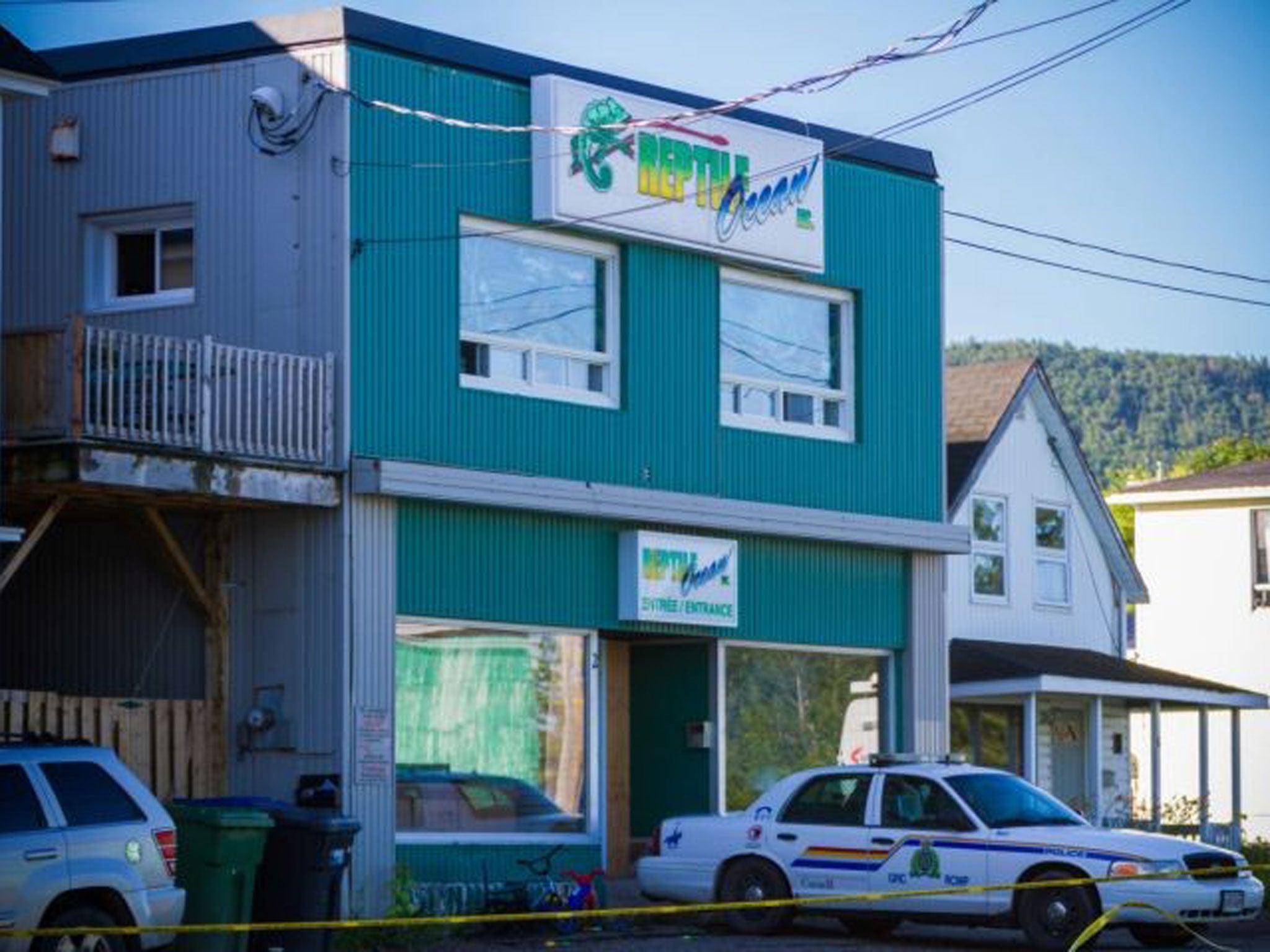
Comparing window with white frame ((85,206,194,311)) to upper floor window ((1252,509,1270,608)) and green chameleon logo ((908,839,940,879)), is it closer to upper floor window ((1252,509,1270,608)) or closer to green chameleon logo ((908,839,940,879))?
green chameleon logo ((908,839,940,879))

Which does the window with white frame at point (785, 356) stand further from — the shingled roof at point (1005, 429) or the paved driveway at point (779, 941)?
the shingled roof at point (1005, 429)

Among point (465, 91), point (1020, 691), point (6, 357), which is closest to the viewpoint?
point (6, 357)

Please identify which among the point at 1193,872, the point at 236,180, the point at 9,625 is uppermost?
the point at 236,180

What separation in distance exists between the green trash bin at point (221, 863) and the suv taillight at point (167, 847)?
4.35 feet

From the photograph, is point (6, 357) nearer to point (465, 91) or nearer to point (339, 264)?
point (339, 264)

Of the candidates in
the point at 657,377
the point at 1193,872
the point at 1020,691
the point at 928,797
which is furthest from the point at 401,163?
the point at 1020,691

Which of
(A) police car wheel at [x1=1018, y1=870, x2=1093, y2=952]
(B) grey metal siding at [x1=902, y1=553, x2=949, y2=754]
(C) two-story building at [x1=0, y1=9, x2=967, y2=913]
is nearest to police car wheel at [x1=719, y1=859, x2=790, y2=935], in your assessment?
(A) police car wheel at [x1=1018, y1=870, x2=1093, y2=952]

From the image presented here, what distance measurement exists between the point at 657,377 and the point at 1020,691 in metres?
10.4

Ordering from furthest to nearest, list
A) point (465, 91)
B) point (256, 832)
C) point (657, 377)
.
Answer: point (657, 377) < point (465, 91) < point (256, 832)

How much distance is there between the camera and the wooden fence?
2158 centimetres

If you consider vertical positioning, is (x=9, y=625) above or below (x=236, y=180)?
below

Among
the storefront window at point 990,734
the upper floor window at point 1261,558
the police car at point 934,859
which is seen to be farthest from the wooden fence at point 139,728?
the upper floor window at point 1261,558

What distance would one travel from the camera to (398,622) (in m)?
24.1

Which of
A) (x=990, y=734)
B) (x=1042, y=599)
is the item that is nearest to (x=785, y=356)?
(x=990, y=734)
